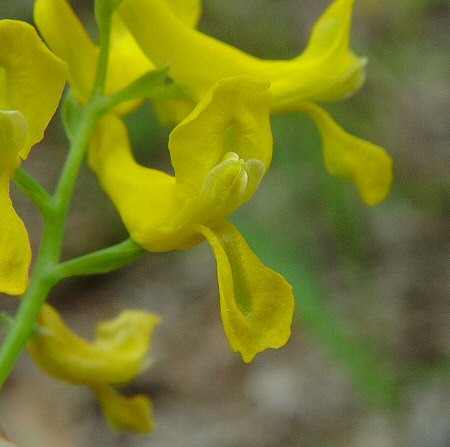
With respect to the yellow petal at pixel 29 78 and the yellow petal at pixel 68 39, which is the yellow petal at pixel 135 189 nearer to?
the yellow petal at pixel 68 39

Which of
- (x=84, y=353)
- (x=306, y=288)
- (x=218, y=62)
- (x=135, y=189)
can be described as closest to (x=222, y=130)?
(x=135, y=189)

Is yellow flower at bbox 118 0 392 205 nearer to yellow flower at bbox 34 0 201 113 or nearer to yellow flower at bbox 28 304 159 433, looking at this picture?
yellow flower at bbox 34 0 201 113

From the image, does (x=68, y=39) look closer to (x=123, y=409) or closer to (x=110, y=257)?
(x=110, y=257)

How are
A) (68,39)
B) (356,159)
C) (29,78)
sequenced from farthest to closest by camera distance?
(356,159)
(68,39)
(29,78)

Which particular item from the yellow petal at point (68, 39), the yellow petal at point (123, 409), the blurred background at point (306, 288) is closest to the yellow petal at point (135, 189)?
the yellow petal at point (68, 39)

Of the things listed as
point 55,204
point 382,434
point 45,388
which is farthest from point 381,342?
point 55,204

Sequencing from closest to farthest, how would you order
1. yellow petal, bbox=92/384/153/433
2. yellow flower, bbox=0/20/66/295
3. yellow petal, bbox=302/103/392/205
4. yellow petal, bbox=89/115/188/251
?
yellow flower, bbox=0/20/66/295 → yellow petal, bbox=89/115/188/251 → yellow petal, bbox=302/103/392/205 → yellow petal, bbox=92/384/153/433

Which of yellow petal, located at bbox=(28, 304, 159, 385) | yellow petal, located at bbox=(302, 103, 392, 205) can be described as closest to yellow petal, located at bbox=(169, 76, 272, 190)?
yellow petal, located at bbox=(302, 103, 392, 205)

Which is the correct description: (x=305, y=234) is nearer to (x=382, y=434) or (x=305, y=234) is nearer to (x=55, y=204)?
(x=382, y=434)
